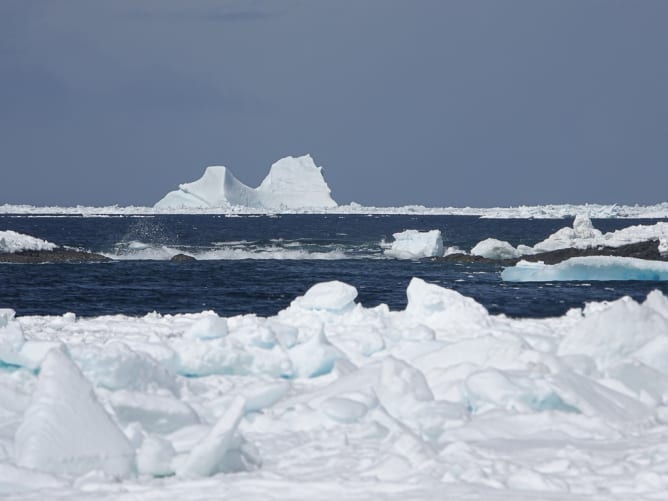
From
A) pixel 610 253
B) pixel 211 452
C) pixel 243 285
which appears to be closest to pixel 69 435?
pixel 211 452

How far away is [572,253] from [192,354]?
23.3 m

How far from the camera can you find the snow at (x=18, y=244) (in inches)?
1390

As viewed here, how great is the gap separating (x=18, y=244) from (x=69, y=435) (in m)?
31.1

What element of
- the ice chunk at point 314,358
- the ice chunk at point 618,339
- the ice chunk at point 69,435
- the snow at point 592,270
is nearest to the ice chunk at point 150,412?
the ice chunk at point 69,435

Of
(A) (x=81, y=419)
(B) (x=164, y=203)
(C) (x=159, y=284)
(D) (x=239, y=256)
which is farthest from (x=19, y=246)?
(B) (x=164, y=203)

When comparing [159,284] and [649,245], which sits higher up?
[649,245]

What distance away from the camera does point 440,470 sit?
624 cm

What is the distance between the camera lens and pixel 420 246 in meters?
38.3

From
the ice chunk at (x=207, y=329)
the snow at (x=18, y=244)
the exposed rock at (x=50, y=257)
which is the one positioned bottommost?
the exposed rock at (x=50, y=257)

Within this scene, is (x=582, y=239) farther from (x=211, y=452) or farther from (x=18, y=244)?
(x=211, y=452)

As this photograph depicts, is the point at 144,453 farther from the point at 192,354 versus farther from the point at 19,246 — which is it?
the point at 19,246

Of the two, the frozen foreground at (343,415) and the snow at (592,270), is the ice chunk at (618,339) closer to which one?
the frozen foreground at (343,415)

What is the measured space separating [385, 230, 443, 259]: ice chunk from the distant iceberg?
68072 millimetres

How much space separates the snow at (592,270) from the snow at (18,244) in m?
18.9
